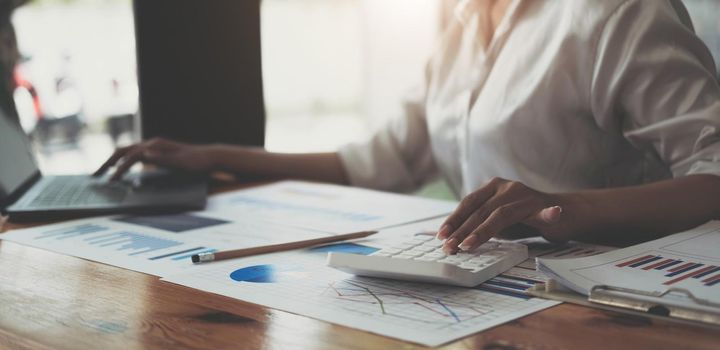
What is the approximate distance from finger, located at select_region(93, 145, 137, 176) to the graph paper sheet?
0.72 meters

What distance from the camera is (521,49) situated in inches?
49.1

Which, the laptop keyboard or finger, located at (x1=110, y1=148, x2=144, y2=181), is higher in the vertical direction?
finger, located at (x1=110, y1=148, x2=144, y2=181)

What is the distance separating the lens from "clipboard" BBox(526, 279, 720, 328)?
1.96ft

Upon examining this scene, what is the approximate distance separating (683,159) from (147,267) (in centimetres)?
68

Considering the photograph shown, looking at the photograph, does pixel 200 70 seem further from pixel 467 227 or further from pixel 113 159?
pixel 467 227

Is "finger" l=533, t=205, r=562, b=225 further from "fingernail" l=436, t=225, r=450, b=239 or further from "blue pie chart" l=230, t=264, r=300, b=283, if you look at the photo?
"blue pie chart" l=230, t=264, r=300, b=283

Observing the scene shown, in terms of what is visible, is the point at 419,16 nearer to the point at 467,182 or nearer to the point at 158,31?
the point at 158,31

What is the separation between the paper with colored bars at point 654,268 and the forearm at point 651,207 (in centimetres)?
9

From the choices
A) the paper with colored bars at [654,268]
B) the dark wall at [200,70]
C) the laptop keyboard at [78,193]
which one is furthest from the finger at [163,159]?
the paper with colored bars at [654,268]

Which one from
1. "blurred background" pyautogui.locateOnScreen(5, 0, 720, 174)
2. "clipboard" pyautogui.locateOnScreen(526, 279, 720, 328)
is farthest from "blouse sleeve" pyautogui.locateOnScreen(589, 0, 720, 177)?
"blurred background" pyautogui.locateOnScreen(5, 0, 720, 174)

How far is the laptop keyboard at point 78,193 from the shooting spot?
46.8 inches

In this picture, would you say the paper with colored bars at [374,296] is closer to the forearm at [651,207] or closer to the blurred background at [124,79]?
the forearm at [651,207]

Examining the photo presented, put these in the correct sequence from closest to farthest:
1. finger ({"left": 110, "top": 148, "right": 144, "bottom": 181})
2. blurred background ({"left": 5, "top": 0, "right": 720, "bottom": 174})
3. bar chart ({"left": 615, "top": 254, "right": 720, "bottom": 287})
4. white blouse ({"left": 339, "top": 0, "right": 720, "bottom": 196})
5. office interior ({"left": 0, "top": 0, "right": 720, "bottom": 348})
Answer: bar chart ({"left": 615, "top": 254, "right": 720, "bottom": 287}) < white blouse ({"left": 339, "top": 0, "right": 720, "bottom": 196}) < finger ({"left": 110, "top": 148, "right": 144, "bottom": 181}) < office interior ({"left": 0, "top": 0, "right": 720, "bottom": 348}) < blurred background ({"left": 5, "top": 0, "right": 720, "bottom": 174})

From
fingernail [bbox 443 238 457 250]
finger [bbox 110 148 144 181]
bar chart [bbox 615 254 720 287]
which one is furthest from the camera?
finger [bbox 110 148 144 181]
